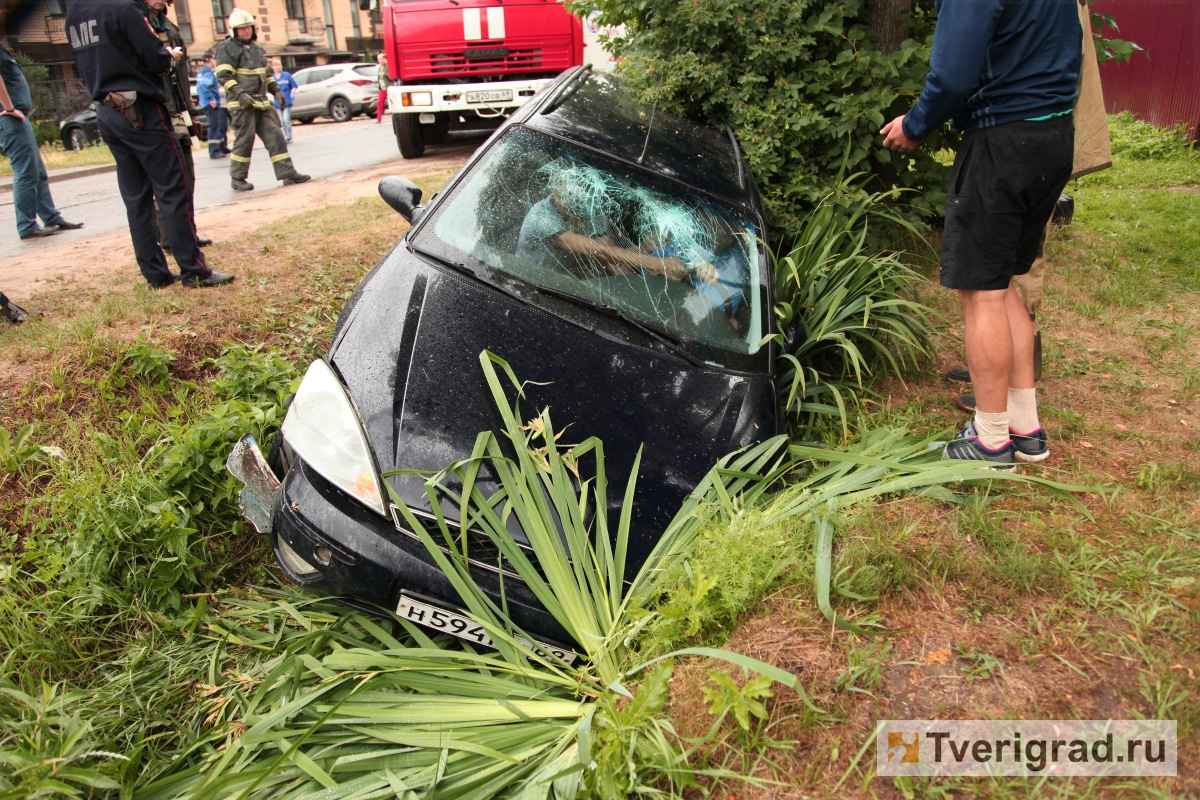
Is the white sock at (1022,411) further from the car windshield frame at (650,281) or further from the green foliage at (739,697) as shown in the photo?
the green foliage at (739,697)

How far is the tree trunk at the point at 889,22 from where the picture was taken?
439cm

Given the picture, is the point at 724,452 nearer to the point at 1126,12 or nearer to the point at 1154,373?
the point at 1154,373

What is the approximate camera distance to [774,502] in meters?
2.21

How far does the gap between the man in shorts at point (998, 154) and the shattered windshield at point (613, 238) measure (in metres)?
0.71

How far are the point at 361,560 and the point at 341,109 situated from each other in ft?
67.9

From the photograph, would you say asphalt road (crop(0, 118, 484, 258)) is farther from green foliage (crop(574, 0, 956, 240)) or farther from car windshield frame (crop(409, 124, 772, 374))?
car windshield frame (crop(409, 124, 772, 374))

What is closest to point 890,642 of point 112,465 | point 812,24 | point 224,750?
point 224,750

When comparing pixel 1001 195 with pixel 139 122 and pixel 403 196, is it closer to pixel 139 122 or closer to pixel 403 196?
pixel 403 196

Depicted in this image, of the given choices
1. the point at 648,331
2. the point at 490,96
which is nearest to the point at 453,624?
the point at 648,331

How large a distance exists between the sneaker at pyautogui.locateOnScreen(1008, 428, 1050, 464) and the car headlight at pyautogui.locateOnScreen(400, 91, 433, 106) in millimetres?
7625

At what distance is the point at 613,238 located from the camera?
2.76 meters

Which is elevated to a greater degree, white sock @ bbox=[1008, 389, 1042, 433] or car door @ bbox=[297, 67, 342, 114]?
car door @ bbox=[297, 67, 342, 114]

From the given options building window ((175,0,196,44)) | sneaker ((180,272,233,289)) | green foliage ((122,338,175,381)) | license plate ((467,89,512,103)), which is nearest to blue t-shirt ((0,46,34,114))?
sneaker ((180,272,233,289))

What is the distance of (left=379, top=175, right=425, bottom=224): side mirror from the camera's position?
3.09 m
